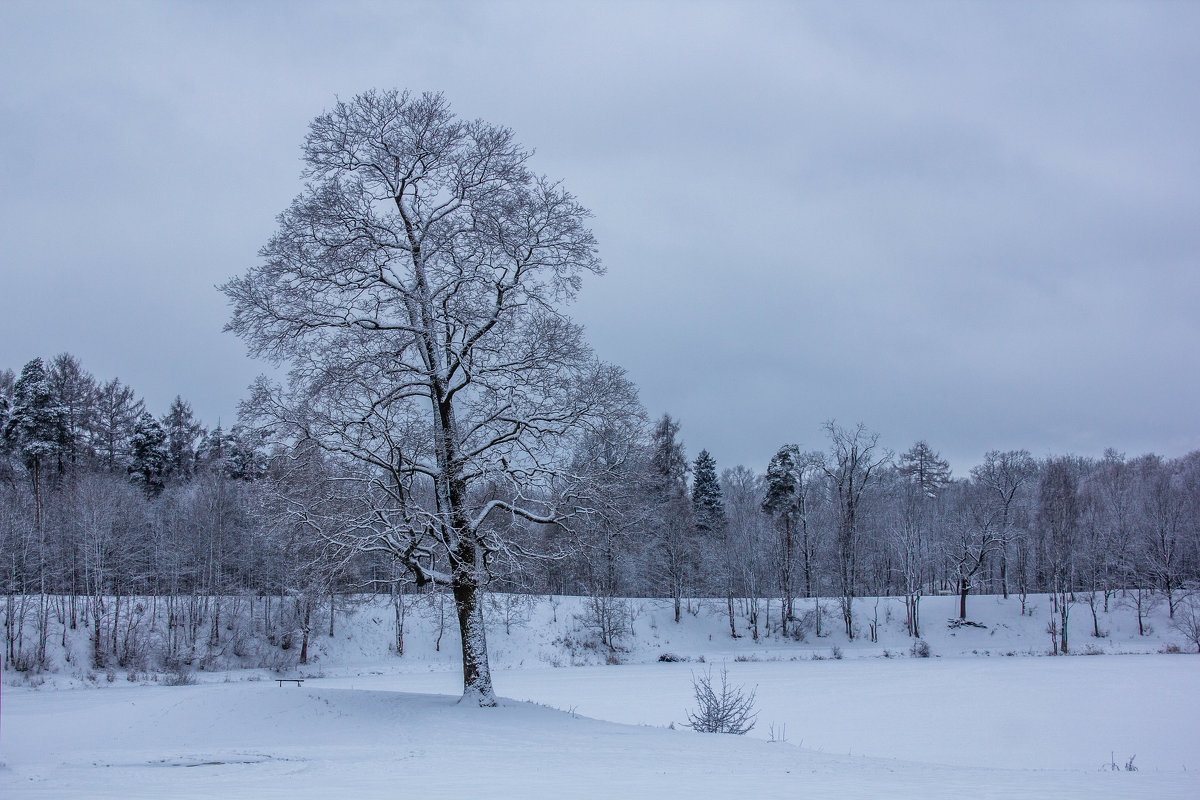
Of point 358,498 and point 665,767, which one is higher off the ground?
point 358,498

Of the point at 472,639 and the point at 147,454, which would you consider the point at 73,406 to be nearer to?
the point at 147,454

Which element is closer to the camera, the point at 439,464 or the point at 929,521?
the point at 439,464

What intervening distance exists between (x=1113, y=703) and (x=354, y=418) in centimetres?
2666

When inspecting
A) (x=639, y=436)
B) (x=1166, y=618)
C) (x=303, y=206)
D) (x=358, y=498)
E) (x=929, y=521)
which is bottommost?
(x=1166, y=618)

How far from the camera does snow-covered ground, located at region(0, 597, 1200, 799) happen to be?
9.60 m

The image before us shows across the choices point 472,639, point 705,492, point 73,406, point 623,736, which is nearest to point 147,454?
point 73,406

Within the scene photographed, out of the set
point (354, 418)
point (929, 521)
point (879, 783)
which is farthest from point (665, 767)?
point (929, 521)

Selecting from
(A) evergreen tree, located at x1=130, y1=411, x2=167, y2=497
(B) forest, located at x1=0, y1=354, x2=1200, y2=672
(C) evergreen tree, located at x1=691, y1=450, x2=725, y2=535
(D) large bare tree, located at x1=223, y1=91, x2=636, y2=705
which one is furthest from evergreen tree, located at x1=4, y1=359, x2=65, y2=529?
(C) evergreen tree, located at x1=691, y1=450, x2=725, y2=535

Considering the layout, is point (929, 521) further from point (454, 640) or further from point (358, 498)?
point (358, 498)

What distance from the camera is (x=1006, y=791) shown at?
32.1ft

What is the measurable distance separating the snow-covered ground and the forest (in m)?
3.22

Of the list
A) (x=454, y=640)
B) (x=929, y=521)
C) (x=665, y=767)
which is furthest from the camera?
(x=929, y=521)

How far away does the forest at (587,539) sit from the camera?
→ 58.9 ft

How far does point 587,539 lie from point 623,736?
4425 millimetres
